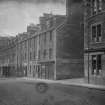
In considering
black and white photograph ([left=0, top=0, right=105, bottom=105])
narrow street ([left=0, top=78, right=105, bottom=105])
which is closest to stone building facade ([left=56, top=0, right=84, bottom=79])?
black and white photograph ([left=0, top=0, right=105, bottom=105])

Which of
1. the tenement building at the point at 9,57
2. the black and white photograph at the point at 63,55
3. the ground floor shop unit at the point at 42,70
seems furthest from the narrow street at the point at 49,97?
the tenement building at the point at 9,57

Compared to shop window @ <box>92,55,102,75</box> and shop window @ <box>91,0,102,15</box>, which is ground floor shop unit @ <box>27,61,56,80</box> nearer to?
shop window @ <box>92,55,102,75</box>

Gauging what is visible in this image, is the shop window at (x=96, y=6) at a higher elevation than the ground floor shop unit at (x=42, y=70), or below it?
higher

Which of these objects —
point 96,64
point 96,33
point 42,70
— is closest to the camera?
point 96,64

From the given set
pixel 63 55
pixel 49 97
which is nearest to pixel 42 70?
pixel 63 55

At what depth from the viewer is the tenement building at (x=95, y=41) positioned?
2510cm

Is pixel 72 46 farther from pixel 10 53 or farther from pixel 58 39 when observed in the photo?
pixel 10 53

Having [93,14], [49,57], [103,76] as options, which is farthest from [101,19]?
[49,57]

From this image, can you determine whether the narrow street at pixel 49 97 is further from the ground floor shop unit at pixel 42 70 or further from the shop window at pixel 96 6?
the ground floor shop unit at pixel 42 70

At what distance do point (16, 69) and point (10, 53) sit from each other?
6084 mm

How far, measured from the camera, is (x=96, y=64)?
25.9 metres

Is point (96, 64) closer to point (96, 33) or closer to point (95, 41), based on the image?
point (95, 41)

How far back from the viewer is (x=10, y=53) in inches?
2288

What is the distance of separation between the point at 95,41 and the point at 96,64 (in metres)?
2.64
